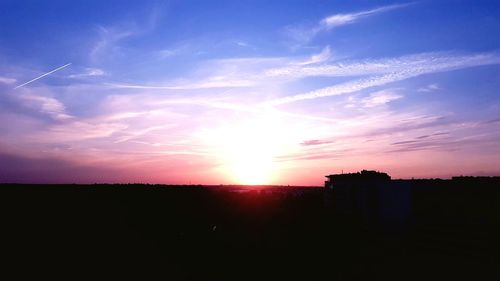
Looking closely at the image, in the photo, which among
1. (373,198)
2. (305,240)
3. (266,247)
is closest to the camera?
(266,247)

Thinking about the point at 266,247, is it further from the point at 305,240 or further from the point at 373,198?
the point at 373,198

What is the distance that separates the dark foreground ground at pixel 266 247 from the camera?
14.1m

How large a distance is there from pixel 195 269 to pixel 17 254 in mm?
9273

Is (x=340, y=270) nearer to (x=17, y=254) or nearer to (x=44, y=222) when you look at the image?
(x=17, y=254)

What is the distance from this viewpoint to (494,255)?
15938mm

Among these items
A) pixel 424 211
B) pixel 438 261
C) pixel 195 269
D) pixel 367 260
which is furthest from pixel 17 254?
pixel 424 211

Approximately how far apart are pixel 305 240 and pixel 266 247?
273 centimetres

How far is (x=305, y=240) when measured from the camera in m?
20.0

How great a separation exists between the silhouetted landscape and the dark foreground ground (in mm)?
47

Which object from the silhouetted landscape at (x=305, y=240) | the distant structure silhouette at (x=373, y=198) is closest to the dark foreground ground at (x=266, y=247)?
the silhouetted landscape at (x=305, y=240)

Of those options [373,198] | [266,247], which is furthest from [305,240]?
[373,198]

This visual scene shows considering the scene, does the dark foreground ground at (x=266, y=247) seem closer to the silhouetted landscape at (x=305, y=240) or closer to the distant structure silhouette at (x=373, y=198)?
the silhouetted landscape at (x=305, y=240)

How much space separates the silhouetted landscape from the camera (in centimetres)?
1436

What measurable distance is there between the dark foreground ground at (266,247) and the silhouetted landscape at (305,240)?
5cm
